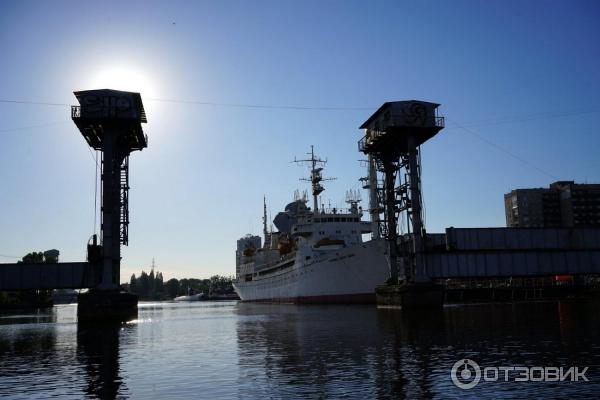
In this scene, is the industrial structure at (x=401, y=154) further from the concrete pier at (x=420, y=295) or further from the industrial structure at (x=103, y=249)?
the industrial structure at (x=103, y=249)

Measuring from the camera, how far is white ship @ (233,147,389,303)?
75.8 meters

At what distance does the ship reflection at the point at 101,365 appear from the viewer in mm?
17047

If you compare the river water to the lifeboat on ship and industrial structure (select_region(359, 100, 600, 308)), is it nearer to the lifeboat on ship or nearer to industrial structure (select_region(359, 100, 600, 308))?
industrial structure (select_region(359, 100, 600, 308))

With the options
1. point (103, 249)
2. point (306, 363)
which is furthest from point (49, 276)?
point (306, 363)

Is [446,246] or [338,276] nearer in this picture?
[446,246]

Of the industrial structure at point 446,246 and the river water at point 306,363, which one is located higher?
the industrial structure at point 446,246

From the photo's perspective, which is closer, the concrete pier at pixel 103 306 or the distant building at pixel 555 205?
the concrete pier at pixel 103 306

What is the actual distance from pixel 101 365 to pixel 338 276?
59.6 m

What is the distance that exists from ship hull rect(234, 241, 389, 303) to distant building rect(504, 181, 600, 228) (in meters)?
123

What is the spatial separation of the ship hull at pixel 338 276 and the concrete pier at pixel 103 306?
31.8 m

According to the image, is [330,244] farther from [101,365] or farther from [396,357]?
[101,365]

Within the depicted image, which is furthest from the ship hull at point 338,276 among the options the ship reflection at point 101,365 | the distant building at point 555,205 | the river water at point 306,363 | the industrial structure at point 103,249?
the distant building at point 555,205

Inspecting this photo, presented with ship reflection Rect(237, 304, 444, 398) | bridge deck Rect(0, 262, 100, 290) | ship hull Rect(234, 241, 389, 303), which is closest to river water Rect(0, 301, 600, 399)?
ship reflection Rect(237, 304, 444, 398)

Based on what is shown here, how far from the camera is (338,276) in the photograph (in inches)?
3182
